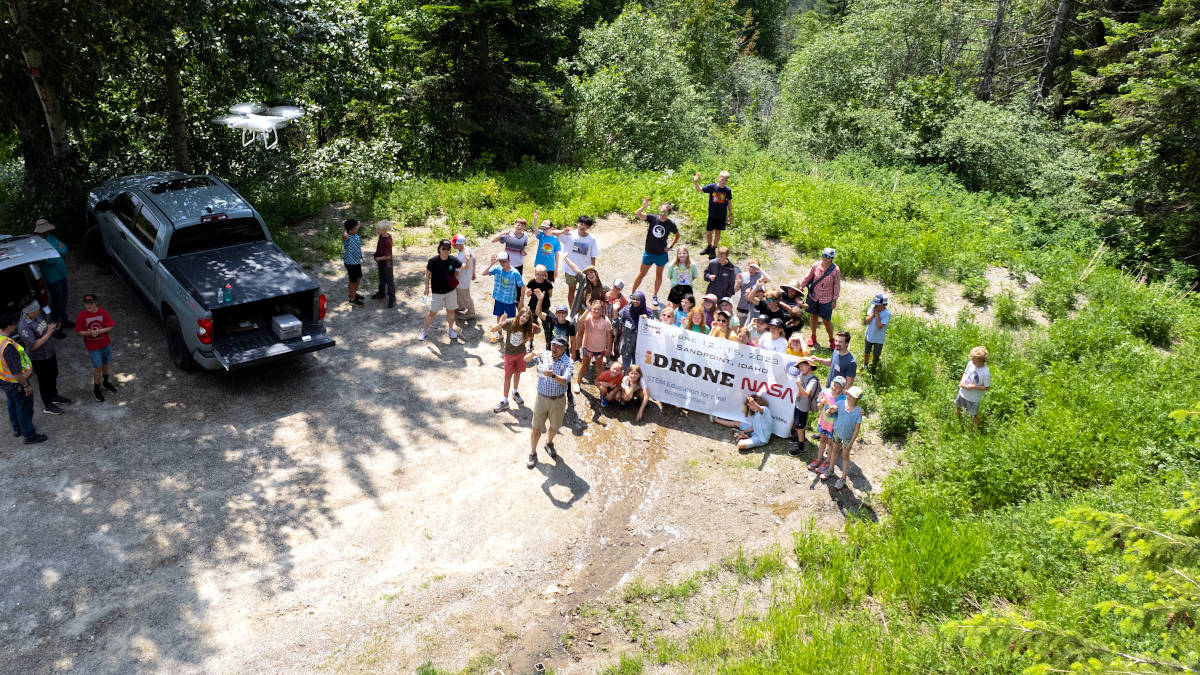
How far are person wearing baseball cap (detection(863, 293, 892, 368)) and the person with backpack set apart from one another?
1.79m

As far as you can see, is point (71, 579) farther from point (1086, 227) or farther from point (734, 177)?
point (1086, 227)

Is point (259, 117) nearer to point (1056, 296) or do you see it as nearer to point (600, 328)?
point (600, 328)

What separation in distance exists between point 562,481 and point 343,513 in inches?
104

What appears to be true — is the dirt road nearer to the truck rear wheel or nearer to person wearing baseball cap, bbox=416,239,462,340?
the truck rear wheel

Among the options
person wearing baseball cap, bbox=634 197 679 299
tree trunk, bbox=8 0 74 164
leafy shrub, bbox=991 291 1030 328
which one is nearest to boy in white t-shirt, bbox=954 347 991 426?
leafy shrub, bbox=991 291 1030 328

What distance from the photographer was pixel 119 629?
744 cm

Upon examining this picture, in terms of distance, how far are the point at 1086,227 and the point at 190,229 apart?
Result: 19.0 metres

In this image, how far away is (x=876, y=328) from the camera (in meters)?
12.0

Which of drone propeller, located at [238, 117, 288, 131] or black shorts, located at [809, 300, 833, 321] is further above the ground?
drone propeller, located at [238, 117, 288, 131]

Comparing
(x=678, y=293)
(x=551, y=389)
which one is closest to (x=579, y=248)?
(x=678, y=293)

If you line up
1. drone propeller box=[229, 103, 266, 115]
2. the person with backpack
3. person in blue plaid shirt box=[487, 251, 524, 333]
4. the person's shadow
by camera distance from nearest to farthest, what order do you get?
the person's shadow < the person with backpack < person in blue plaid shirt box=[487, 251, 524, 333] < drone propeller box=[229, 103, 266, 115]

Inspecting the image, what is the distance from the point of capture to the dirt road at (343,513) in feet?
24.9

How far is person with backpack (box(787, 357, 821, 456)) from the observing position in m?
10.1

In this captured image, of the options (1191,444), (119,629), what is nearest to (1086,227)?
(1191,444)
